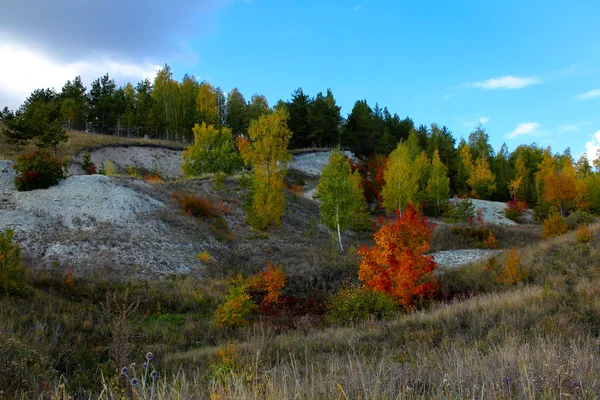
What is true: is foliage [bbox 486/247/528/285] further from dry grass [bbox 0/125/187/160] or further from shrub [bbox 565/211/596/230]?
dry grass [bbox 0/125/187/160]

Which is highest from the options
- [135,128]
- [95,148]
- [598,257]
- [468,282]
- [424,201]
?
[135,128]

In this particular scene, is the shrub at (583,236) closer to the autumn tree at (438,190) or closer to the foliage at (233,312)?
the foliage at (233,312)

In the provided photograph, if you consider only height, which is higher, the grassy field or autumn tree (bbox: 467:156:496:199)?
autumn tree (bbox: 467:156:496:199)

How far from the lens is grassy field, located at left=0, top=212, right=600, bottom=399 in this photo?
3.59 meters

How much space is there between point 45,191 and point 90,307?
15011 millimetres

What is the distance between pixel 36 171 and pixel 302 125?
49135 mm

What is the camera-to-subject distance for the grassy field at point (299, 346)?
11.8ft

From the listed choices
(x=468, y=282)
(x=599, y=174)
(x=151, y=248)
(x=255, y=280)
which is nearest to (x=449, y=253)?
(x=468, y=282)

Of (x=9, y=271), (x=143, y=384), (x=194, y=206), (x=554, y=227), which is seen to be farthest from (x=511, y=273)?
(x=194, y=206)

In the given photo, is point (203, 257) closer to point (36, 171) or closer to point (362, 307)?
point (362, 307)

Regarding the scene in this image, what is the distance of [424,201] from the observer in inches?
1916

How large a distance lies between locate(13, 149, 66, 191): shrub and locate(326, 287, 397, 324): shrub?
66.4 feet

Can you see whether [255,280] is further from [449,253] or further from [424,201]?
[424,201]


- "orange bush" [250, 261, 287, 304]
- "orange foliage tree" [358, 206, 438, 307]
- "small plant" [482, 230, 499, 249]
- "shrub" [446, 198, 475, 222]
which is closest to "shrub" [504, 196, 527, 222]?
"shrub" [446, 198, 475, 222]
